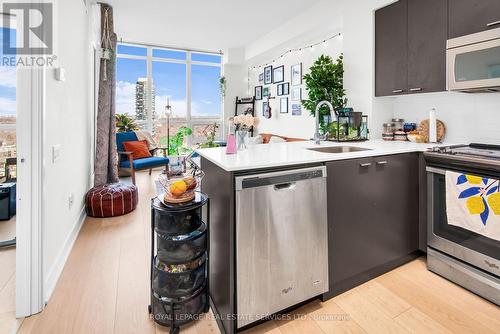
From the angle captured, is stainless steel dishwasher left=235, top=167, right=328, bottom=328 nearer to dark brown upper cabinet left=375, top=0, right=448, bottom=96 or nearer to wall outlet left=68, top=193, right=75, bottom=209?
dark brown upper cabinet left=375, top=0, right=448, bottom=96

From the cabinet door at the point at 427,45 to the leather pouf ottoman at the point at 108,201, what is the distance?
343 centimetres

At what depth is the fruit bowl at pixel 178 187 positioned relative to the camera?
1545 mm

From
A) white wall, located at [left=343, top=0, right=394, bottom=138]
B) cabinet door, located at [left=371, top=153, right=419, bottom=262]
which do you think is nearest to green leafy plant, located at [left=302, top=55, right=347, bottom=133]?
white wall, located at [left=343, top=0, right=394, bottom=138]

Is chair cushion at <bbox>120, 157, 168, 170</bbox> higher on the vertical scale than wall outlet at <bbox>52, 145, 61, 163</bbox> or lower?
lower

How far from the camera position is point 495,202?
5.70ft

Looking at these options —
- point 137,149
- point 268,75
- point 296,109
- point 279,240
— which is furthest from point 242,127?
point 268,75

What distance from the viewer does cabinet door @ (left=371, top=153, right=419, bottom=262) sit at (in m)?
2.06

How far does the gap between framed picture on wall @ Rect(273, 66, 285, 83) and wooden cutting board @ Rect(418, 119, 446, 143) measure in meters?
3.40

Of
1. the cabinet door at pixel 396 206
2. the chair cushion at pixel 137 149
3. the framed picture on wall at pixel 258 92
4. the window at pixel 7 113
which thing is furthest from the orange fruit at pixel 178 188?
the framed picture on wall at pixel 258 92

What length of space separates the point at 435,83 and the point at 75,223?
3.71 meters

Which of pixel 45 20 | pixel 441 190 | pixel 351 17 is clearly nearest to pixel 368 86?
pixel 351 17

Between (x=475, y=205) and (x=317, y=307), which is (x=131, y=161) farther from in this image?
(x=475, y=205)

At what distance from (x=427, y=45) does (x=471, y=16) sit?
1.20ft

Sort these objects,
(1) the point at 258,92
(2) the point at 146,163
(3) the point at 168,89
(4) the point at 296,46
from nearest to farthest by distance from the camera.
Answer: (2) the point at 146,163 < (4) the point at 296,46 < (1) the point at 258,92 < (3) the point at 168,89
